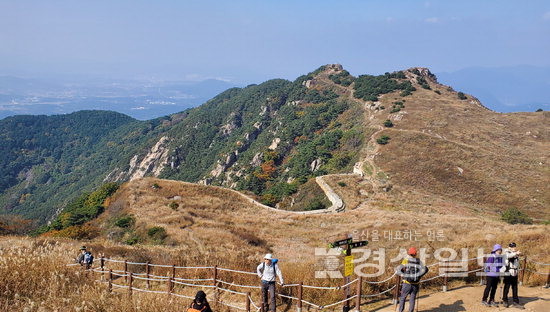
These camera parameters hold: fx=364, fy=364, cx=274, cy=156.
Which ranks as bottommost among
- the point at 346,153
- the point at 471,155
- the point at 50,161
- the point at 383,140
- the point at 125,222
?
the point at 50,161

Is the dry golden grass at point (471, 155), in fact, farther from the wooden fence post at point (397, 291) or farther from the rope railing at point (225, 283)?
the wooden fence post at point (397, 291)

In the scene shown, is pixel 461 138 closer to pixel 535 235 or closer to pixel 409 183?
pixel 409 183

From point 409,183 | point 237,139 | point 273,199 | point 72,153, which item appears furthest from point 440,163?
point 72,153

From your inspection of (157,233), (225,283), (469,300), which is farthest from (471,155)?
(225,283)

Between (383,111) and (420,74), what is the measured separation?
1478 inches

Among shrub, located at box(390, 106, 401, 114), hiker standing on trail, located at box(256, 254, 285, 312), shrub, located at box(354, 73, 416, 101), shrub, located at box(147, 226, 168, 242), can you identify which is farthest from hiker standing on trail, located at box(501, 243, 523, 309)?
shrub, located at box(354, 73, 416, 101)

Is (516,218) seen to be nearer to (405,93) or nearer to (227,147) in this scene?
(405,93)

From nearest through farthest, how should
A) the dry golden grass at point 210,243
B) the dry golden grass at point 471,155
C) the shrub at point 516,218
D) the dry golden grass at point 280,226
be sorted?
the dry golden grass at point 210,243, the dry golden grass at point 280,226, the shrub at point 516,218, the dry golden grass at point 471,155

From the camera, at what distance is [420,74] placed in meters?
101

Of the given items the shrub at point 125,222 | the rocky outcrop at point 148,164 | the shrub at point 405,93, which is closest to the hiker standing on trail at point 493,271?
the shrub at point 125,222

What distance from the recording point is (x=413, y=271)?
884cm

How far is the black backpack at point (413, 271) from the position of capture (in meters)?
8.76

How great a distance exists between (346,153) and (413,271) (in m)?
51.9

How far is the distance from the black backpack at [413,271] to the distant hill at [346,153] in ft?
100
